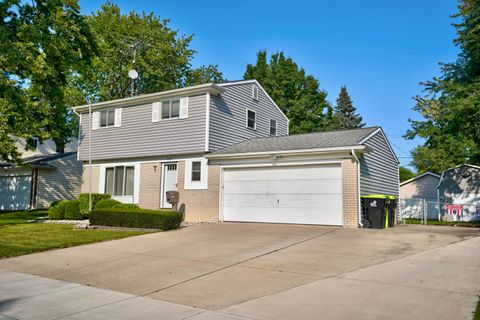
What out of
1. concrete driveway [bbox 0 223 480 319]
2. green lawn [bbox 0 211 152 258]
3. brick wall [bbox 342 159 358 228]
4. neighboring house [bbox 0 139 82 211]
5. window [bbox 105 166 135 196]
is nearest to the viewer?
concrete driveway [bbox 0 223 480 319]

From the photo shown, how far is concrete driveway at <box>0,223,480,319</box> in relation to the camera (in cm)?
599

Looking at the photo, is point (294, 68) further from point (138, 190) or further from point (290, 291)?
point (290, 291)

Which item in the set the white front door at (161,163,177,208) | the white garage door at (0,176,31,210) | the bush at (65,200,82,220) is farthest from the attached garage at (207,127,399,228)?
the white garage door at (0,176,31,210)

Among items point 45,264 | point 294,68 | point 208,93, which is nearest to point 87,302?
point 45,264

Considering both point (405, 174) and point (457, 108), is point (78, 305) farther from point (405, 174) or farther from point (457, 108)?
point (405, 174)

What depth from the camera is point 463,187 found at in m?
27.6

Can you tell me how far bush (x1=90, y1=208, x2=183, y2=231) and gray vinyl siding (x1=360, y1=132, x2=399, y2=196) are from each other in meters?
7.11

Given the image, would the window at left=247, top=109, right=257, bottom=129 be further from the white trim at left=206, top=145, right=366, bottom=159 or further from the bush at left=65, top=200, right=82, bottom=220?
the bush at left=65, top=200, right=82, bottom=220

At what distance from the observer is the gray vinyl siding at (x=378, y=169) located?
15523mm

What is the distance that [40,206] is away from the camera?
91.1 feet

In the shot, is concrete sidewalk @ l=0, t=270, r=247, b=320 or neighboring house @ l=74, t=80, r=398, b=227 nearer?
concrete sidewalk @ l=0, t=270, r=247, b=320

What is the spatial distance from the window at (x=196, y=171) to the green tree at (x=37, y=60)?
767cm

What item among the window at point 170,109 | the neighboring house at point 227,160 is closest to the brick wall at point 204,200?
the neighboring house at point 227,160

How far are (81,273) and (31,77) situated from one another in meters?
13.3
